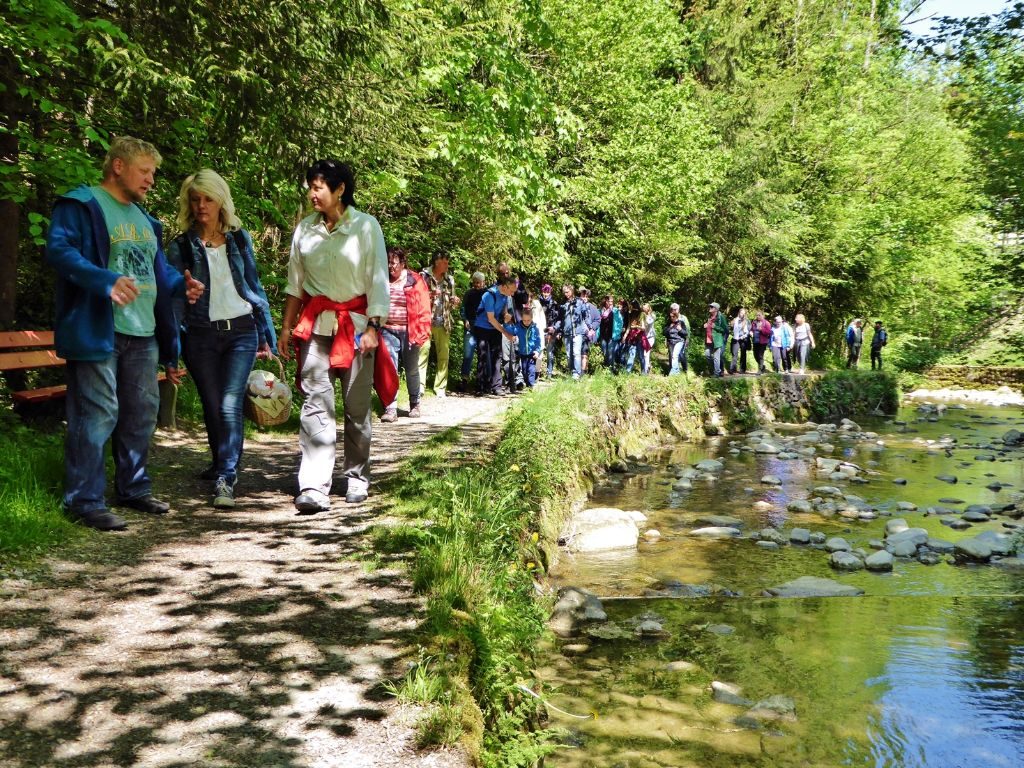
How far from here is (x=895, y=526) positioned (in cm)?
1002

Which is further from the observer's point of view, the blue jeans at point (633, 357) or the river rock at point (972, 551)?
the blue jeans at point (633, 357)

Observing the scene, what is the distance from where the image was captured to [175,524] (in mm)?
5395

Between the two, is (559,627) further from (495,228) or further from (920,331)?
(920,331)

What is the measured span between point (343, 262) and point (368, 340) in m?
0.53

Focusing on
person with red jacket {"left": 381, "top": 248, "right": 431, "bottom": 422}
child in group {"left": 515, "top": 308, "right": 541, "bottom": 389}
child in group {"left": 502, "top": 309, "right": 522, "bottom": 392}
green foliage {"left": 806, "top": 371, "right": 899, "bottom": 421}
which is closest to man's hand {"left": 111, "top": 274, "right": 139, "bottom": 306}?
person with red jacket {"left": 381, "top": 248, "right": 431, "bottom": 422}

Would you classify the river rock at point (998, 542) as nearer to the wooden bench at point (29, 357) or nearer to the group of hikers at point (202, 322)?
the group of hikers at point (202, 322)

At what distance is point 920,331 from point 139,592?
42.9 meters

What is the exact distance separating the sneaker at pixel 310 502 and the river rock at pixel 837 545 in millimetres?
5637

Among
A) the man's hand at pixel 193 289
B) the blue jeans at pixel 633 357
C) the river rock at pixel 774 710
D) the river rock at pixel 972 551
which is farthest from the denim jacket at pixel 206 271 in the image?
the blue jeans at pixel 633 357

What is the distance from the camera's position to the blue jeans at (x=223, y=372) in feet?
19.3

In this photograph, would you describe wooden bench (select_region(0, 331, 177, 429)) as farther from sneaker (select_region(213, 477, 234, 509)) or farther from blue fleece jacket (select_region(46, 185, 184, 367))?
blue fleece jacket (select_region(46, 185, 184, 367))

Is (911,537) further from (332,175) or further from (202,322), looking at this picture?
(202,322)

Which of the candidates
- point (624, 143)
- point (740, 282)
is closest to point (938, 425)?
point (740, 282)

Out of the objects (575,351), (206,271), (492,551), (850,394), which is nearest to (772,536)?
(492,551)
